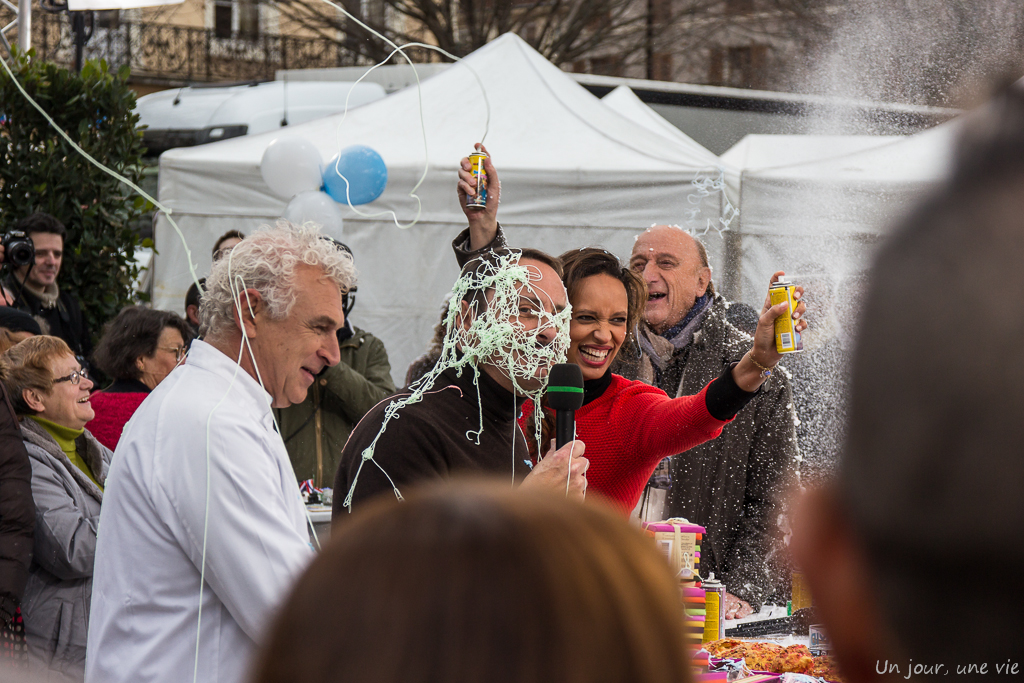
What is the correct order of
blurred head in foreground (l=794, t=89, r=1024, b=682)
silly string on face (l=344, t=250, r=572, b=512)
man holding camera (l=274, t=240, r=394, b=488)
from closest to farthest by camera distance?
blurred head in foreground (l=794, t=89, r=1024, b=682)
silly string on face (l=344, t=250, r=572, b=512)
man holding camera (l=274, t=240, r=394, b=488)

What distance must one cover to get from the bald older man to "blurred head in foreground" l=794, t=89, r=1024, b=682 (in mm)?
3081

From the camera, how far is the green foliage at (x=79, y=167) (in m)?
6.24

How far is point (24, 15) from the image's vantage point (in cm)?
645

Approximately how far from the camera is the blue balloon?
6.10m

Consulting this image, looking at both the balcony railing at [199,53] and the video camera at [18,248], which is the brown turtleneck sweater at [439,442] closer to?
the video camera at [18,248]

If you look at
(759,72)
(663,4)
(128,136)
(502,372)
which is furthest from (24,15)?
(759,72)

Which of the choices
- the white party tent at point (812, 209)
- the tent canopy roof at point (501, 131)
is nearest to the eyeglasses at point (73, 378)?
the tent canopy roof at point (501, 131)

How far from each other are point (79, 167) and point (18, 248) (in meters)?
1.35

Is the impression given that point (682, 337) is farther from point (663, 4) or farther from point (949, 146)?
point (663, 4)

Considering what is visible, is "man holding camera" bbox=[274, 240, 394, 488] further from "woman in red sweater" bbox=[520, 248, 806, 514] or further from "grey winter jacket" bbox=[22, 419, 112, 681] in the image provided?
"woman in red sweater" bbox=[520, 248, 806, 514]

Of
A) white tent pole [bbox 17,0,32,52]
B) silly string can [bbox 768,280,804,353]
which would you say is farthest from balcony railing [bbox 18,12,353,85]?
silly string can [bbox 768,280,804,353]

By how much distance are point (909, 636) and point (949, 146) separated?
27cm

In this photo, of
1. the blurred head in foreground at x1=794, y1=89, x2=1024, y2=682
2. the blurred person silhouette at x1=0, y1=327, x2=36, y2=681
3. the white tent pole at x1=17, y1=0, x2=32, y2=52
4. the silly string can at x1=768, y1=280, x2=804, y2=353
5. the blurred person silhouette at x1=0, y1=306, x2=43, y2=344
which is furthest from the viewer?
the white tent pole at x1=17, y1=0, x2=32, y2=52

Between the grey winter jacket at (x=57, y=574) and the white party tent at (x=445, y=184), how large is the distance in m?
3.64
